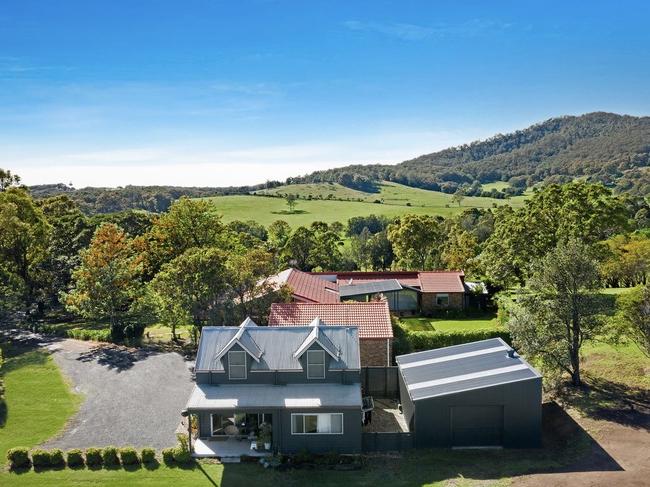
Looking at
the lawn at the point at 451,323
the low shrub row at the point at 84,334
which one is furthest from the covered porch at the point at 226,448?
the low shrub row at the point at 84,334

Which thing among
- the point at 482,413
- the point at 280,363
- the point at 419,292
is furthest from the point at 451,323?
the point at 280,363

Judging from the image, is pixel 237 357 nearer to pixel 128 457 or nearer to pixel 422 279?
pixel 128 457

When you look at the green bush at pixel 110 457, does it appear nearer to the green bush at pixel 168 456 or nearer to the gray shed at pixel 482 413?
the green bush at pixel 168 456

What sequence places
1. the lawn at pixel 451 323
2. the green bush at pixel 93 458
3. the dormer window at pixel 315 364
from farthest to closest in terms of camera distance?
the lawn at pixel 451 323, the dormer window at pixel 315 364, the green bush at pixel 93 458

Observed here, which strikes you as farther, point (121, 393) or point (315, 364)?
point (121, 393)

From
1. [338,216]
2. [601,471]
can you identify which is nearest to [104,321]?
[601,471]

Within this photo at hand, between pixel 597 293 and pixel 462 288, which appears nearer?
pixel 597 293

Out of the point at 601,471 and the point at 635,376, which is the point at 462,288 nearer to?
the point at 635,376
